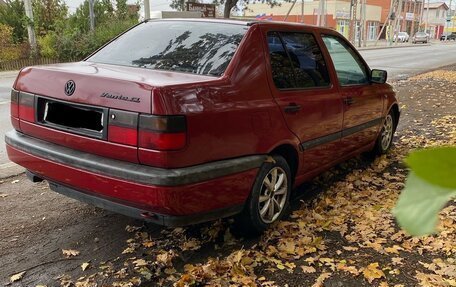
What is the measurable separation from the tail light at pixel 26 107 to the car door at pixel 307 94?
1847 millimetres

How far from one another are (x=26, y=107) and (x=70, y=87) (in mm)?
579

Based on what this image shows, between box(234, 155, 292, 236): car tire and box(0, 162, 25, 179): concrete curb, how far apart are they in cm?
306

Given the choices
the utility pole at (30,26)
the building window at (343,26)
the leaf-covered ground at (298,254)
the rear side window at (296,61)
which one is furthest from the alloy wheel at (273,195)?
the building window at (343,26)

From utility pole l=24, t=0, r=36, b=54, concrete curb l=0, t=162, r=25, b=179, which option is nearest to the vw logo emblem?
concrete curb l=0, t=162, r=25, b=179

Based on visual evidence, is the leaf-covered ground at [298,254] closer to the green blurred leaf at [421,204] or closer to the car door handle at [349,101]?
the car door handle at [349,101]

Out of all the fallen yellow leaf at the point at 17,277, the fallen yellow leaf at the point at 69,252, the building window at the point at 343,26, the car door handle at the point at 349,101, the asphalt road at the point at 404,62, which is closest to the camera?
the fallen yellow leaf at the point at 17,277

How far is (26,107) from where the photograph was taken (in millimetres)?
3621

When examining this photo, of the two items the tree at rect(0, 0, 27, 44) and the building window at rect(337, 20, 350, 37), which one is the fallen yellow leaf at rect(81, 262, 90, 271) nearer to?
the tree at rect(0, 0, 27, 44)

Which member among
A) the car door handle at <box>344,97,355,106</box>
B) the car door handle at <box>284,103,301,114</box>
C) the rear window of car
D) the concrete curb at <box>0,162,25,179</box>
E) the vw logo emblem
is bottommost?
the concrete curb at <box>0,162,25,179</box>

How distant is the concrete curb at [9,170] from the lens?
17.6ft

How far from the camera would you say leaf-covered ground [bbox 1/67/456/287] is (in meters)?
3.19

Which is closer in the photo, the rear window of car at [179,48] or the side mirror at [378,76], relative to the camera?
the rear window of car at [179,48]

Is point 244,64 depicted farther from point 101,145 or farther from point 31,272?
point 31,272

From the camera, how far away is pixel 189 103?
2.97 m
